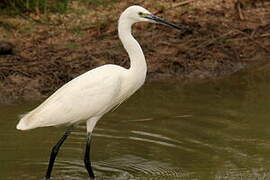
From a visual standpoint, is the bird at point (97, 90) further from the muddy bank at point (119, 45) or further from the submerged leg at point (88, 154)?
the muddy bank at point (119, 45)

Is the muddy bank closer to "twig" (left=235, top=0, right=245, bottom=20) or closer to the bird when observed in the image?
"twig" (left=235, top=0, right=245, bottom=20)

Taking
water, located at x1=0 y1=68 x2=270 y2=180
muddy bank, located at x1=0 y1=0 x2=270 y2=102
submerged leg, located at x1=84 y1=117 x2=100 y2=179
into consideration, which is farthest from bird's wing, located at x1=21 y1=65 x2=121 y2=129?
muddy bank, located at x1=0 y1=0 x2=270 y2=102

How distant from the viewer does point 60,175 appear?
798 centimetres

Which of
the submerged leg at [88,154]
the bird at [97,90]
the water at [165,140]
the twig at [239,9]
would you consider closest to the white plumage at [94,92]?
the bird at [97,90]

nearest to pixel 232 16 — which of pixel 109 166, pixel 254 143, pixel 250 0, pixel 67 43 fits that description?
pixel 250 0

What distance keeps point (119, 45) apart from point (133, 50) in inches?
156

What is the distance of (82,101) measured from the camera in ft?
25.4

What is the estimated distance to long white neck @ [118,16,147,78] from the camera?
25.2ft

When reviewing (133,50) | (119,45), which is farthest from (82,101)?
(119,45)

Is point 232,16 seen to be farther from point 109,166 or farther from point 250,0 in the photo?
point 109,166

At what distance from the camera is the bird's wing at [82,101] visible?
7.69m

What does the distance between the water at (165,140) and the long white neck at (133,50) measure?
3.42ft

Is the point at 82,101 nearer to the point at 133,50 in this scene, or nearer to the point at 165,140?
the point at 133,50

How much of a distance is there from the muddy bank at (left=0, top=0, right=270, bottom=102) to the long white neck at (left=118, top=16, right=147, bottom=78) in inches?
107
